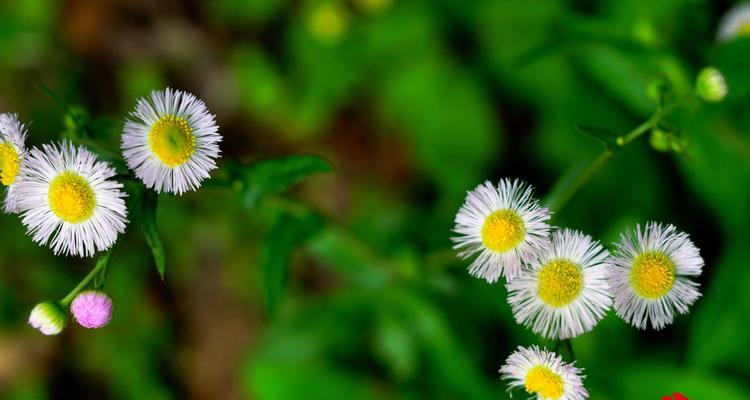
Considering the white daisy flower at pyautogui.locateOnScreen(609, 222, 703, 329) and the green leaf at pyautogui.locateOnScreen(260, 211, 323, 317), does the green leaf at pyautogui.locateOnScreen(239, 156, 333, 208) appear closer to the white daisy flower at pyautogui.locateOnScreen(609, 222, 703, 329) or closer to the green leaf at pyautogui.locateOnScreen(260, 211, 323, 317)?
the green leaf at pyautogui.locateOnScreen(260, 211, 323, 317)

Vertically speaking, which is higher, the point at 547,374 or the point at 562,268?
the point at 562,268

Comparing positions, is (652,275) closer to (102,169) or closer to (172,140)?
(172,140)

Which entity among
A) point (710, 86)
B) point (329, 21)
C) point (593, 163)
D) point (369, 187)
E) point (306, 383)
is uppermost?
point (329, 21)

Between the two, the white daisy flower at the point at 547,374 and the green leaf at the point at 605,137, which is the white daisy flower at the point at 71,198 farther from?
the green leaf at the point at 605,137

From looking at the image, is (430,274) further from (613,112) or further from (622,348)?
(613,112)

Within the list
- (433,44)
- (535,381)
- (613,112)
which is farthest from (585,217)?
(535,381)

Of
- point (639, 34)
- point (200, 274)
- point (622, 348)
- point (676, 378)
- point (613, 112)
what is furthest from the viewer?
point (200, 274)

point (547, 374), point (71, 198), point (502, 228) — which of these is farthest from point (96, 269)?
point (547, 374)

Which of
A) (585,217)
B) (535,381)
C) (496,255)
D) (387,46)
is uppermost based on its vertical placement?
(387,46)
